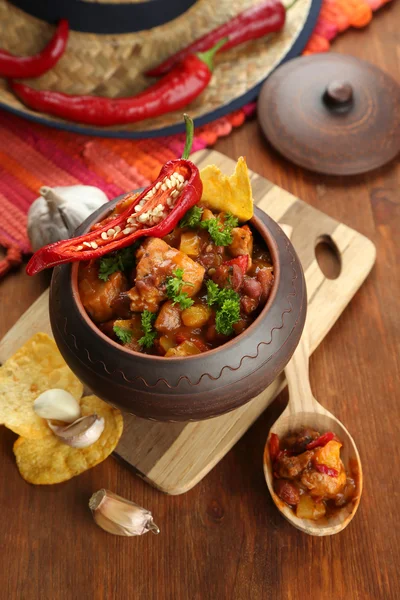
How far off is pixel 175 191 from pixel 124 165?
1.12 meters

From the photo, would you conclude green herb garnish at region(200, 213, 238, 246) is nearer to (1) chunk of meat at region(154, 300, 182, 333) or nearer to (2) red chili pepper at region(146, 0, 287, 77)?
(1) chunk of meat at region(154, 300, 182, 333)

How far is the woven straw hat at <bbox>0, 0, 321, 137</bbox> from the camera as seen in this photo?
295 centimetres

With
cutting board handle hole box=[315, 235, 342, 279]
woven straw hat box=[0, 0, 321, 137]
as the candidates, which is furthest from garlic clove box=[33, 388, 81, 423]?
woven straw hat box=[0, 0, 321, 137]

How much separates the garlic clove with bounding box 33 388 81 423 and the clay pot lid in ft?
4.82

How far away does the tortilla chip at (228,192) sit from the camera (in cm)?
185

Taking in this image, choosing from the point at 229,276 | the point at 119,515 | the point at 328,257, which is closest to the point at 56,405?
the point at 119,515

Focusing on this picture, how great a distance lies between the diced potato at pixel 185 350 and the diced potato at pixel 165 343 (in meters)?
0.01

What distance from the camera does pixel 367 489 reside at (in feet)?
7.28

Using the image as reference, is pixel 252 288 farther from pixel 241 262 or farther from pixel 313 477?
pixel 313 477

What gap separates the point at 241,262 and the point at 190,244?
162 millimetres

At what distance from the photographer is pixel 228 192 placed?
1.91 m

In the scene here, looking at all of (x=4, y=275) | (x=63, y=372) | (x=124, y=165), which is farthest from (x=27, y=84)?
(x=63, y=372)

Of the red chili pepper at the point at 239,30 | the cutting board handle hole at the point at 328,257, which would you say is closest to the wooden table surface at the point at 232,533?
the cutting board handle hole at the point at 328,257

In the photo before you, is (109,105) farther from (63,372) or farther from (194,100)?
(63,372)
